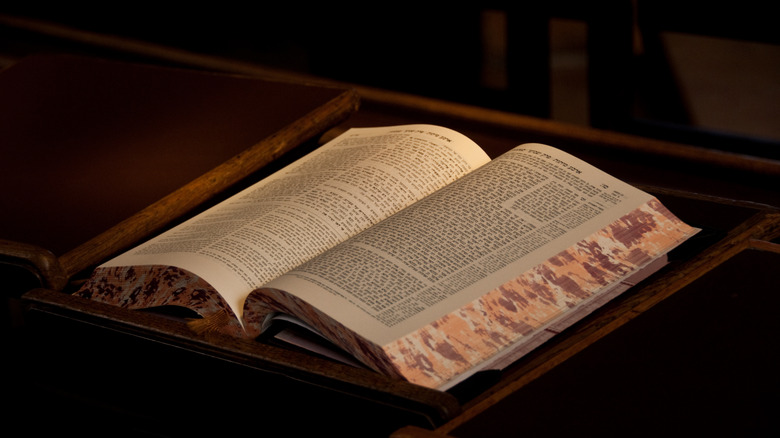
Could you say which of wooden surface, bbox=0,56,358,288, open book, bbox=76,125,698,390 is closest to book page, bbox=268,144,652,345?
open book, bbox=76,125,698,390

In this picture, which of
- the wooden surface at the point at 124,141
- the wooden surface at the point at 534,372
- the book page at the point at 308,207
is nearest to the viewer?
the wooden surface at the point at 534,372

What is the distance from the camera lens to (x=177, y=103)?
4.69 ft

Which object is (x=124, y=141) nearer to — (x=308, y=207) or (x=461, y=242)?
(x=308, y=207)

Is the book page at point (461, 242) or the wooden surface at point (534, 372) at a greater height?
the book page at point (461, 242)

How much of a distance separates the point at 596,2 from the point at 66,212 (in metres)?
1.64

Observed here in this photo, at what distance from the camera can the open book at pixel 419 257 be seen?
80 cm

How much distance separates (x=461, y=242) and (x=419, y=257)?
0.15 ft

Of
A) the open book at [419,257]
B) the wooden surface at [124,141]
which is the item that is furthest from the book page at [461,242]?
the wooden surface at [124,141]

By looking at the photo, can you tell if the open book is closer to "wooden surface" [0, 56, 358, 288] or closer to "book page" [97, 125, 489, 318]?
"book page" [97, 125, 489, 318]

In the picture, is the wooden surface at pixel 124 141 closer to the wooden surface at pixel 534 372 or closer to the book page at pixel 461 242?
the wooden surface at pixel 534 372

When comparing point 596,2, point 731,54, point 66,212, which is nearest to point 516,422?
point 66,212

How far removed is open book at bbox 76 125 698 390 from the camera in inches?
31.7

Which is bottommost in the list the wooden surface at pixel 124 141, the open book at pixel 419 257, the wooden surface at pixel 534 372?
the wooden surface at pixel 534 372

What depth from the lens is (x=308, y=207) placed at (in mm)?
999
